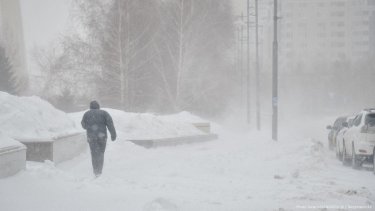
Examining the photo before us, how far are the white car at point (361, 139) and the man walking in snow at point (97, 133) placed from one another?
743 centimetres

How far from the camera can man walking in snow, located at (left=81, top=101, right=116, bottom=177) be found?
13.5m

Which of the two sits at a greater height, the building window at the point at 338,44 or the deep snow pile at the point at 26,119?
the deep snow pile at the point at 26,119

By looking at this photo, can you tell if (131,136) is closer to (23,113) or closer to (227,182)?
(23,113)

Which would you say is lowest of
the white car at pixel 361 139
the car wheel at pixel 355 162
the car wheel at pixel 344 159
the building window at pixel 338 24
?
the car wheel at pixel 344 159

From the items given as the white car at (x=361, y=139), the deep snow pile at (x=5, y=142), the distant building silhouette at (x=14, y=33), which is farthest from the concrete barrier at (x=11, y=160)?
the distant building silhouette at (x=14, y=33)

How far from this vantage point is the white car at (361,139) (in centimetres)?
1731

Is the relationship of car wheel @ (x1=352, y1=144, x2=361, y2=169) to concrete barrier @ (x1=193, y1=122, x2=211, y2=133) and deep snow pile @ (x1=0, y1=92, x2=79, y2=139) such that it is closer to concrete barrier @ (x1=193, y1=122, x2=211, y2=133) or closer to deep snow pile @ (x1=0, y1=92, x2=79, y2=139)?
deep snow pile @ (x1=0, y1=92, x2=79, y2=139)

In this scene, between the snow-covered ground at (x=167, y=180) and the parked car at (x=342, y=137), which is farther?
the parked car at (x=342, y=137)

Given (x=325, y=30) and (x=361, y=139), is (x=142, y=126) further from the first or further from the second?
(x=325, y=30)

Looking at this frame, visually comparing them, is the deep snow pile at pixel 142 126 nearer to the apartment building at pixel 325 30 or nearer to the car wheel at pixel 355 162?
the car wheel at pixel 355 162

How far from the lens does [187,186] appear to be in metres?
11.7

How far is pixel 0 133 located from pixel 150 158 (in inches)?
316

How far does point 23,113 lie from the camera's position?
1509 cm

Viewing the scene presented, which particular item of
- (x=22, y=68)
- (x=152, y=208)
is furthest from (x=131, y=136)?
(x=22, y=68)
